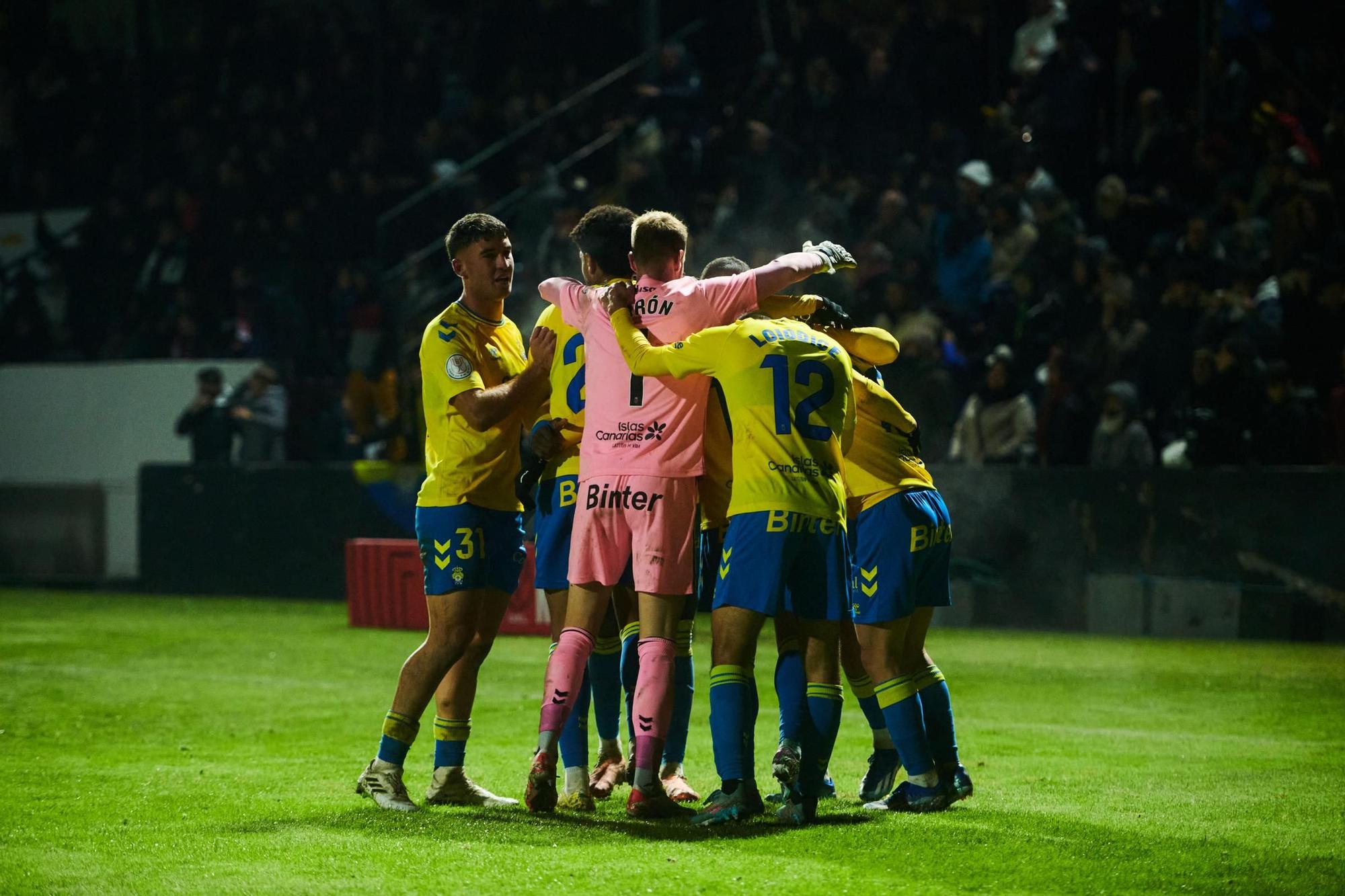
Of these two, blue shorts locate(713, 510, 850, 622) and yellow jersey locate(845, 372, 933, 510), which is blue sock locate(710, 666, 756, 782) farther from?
yellow jersey locate(845, 372, 933, 510)

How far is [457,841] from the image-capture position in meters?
6.00

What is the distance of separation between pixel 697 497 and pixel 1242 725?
4.31m

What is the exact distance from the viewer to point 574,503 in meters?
7.07

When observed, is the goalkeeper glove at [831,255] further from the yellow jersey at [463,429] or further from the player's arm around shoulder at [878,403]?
the yellow jersey at [463,429]

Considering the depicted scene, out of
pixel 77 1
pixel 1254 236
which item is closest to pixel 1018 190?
pixel 1254 236

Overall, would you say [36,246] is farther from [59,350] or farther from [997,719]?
[997,719]

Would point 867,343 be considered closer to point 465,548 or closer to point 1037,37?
point 465,548

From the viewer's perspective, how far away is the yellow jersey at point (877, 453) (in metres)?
6.95

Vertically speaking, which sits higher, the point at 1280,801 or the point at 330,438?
the point at 330,438

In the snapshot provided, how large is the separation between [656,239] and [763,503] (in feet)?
3.71

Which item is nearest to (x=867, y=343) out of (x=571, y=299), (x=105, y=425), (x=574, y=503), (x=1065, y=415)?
(x=571, y=299)

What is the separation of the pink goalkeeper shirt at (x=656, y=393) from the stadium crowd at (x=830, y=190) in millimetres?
8044

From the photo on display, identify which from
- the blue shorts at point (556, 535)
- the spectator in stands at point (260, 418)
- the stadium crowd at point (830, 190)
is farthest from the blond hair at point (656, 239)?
the spectator in stands at point (260, 418)

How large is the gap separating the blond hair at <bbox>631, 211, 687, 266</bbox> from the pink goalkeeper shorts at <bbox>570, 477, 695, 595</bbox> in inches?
34.4
